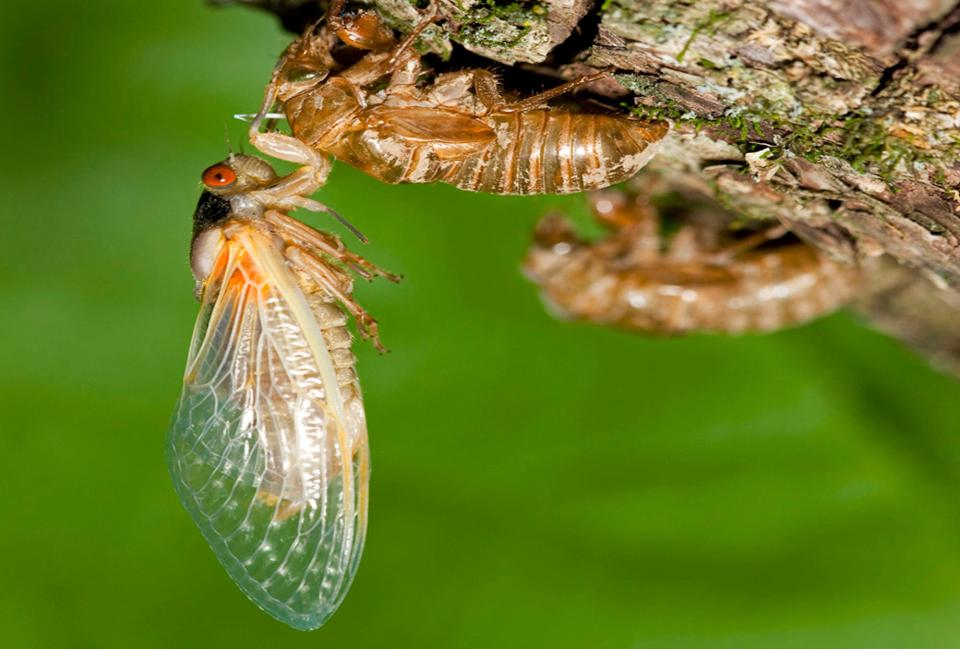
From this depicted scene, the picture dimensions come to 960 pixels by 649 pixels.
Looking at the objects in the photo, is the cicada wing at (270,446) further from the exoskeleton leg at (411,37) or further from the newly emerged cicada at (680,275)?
the newly emerged cicada at (680,275)

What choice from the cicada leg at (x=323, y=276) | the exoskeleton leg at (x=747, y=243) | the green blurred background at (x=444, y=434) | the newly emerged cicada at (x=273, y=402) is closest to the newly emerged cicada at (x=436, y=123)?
the newly emerged cicada at (x=273, y=402)

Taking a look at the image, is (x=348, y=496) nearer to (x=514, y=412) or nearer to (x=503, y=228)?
(x=514, y=412)

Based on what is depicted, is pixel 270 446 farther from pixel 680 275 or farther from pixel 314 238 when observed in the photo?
pixel 680 275

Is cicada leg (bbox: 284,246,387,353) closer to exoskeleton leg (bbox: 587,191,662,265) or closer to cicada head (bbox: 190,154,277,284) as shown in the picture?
cicada head (bbox: 190,154,277,284)

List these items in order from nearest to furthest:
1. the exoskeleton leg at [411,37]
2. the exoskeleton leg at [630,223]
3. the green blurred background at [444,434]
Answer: the exoskeleton leg at [411,37] < the green blurred background at [444,434] < the exoskeleton leg at [630,223]

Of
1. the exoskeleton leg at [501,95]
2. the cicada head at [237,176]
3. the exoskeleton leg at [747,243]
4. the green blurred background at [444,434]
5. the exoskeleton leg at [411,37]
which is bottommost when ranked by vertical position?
the green blurred background at [444,434]

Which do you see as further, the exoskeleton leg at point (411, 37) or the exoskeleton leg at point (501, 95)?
the exoskeleton leg at point (501, 95)
